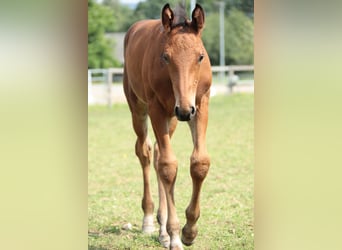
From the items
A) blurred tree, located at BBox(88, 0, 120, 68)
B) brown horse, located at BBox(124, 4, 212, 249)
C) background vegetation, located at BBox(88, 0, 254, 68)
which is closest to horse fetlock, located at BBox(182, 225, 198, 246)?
brown horse, located at BBox(124, 4, 212, 249)

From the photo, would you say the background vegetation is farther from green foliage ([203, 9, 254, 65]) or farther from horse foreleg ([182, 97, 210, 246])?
horse foreleg ([182, 97, 210, 246])

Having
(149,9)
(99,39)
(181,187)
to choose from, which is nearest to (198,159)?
(181,187)

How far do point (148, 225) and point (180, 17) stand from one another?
2.21m

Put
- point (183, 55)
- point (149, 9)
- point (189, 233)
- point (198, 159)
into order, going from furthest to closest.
→ point (149, 9), point (189, 233), point (198, 159), point (183, 55)

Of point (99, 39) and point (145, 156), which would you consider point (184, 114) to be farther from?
point (99, 39)

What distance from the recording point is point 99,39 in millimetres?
29609

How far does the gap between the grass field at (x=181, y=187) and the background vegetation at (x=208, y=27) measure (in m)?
13.8

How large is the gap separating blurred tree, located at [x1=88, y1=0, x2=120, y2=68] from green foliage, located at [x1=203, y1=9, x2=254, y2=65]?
5.92 m

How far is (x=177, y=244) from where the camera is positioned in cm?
393
